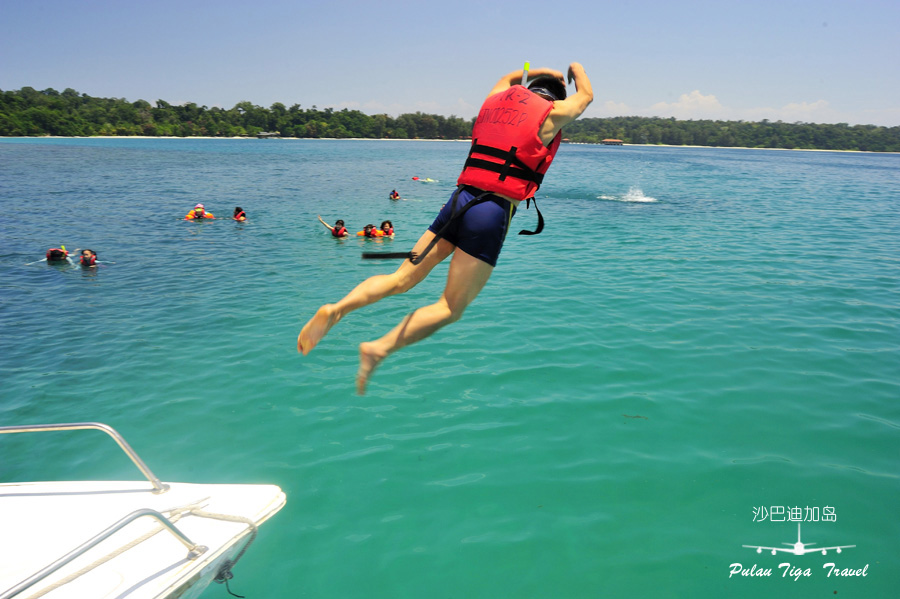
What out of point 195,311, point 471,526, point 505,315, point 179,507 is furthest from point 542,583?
point 195,311

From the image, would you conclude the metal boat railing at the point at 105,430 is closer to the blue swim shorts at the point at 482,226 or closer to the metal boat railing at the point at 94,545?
the metal boat railing at the point at 94,545

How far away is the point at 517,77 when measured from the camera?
15.8ft

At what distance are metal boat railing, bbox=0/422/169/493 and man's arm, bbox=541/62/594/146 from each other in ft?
13.5

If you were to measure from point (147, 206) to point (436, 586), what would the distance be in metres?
32.1

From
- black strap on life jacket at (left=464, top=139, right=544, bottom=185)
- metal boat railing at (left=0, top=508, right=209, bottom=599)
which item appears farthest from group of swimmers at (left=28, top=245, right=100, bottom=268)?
black strap on life jacket at (left=464, top=139, right=544, bottom=185)

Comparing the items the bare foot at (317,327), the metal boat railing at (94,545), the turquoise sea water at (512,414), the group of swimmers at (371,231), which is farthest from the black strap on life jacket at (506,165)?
the group of swimmers at (371,231)

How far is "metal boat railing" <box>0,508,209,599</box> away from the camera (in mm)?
2953

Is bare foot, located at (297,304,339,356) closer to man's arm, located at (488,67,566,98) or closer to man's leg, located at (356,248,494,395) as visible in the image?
man's leg, located at (356,248,494,395)

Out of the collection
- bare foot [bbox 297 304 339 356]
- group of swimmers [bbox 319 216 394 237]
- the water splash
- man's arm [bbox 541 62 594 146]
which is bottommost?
group of swimmers [bbox 319 216 394 237]

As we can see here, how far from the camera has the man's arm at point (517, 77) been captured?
455 centimetres

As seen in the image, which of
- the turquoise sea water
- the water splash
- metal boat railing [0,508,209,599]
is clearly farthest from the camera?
the water splash

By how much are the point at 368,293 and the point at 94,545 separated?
2.33m

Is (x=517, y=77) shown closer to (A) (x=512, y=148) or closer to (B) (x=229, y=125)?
(A) (x=512, y=148)

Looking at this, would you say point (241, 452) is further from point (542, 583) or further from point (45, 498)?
point (542, 583)
